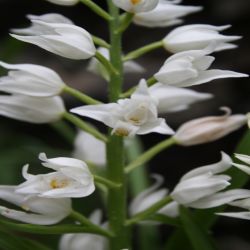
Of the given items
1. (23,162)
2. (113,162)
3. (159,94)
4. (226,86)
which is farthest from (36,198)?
(226,86)

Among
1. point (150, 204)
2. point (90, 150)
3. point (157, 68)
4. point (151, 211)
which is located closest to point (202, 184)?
point (151, 211)

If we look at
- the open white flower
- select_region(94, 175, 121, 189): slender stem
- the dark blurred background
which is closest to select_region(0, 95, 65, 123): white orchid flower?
the open white flower

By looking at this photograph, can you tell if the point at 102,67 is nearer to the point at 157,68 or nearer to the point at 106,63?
the point at 106,63

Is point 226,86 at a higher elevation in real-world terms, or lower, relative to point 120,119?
lower

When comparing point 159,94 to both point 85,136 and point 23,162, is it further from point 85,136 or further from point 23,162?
point 23,162

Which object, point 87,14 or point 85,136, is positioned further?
point 87,14

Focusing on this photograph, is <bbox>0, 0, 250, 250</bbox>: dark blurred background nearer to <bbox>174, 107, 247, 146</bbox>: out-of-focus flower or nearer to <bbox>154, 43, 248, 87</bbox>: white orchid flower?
<bbox>174, 107, 247, 146</bbox>: out-of-focus flower

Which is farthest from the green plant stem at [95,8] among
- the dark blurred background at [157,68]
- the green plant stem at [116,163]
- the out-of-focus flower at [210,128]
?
the dark blurred background at [157,68]

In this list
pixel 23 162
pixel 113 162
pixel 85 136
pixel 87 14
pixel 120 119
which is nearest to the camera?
pixel 120 119

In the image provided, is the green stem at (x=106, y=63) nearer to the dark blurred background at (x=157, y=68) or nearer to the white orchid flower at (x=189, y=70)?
the white orchid flower at (x=189, y=70)
